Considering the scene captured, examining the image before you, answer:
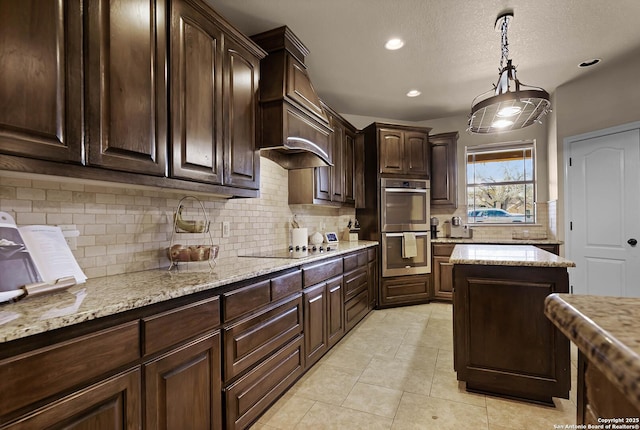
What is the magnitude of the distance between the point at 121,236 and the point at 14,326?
3.17 feet

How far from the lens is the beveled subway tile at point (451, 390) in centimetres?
213

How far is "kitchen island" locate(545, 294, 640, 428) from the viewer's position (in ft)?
1.37

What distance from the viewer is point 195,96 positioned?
183cm

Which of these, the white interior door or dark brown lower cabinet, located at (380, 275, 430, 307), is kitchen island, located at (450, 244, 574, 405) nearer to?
dark brown lower cabinet, located at (380, 275, 430, 307)

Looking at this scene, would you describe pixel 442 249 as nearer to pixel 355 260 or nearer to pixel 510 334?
pixel 355 260

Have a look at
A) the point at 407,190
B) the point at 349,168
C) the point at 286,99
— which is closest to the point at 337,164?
the point at 349,168

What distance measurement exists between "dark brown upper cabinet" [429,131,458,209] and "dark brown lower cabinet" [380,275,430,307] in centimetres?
124

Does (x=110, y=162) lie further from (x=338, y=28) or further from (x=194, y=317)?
(x=338, y=28)

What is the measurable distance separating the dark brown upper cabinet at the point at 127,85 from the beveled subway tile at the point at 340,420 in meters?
1.69

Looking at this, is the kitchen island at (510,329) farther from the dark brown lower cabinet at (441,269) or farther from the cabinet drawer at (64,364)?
the dark brown lower cabinet at (441,269)

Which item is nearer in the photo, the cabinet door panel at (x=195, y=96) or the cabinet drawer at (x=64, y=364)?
the cabinet drawer at (x=64, y=364)

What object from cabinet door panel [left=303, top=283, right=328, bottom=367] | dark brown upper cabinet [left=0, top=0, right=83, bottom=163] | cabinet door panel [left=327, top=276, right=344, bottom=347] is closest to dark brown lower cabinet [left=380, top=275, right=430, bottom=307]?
cabinet door panel [left=327, top=276, right=344, bottom=347]

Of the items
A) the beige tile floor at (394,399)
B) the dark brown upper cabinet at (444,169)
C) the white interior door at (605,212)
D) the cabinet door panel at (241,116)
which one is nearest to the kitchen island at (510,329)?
the beige tile floor at (394,399)

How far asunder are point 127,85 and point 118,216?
0.73 meters
